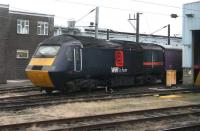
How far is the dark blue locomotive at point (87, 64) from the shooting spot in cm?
2305

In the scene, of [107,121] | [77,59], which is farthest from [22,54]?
[107,121]

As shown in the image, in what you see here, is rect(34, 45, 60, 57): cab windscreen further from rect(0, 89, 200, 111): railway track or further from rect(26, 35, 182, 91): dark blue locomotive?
rect(0, 89, 200, 111): railway track

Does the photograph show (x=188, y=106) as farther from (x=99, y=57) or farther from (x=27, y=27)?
(x=27, y=27)

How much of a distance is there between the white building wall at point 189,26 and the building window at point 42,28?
19641 mm

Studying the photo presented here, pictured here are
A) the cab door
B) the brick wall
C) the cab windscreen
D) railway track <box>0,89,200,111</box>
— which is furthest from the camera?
the brick wall

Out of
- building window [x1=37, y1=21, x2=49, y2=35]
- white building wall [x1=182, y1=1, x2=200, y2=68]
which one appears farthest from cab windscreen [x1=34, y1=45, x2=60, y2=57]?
building window [x1=37, y1=21, x2=49, y2=35]

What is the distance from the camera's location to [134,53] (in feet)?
94.5

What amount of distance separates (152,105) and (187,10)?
14.4 meters

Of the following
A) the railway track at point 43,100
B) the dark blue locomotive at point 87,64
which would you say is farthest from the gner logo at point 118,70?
the railway track at point 43,100

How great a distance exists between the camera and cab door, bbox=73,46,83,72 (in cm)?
2361

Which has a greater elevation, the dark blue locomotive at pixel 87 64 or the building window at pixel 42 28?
the building window at pixel 42 28

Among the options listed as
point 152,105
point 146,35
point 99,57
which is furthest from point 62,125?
point 146,35

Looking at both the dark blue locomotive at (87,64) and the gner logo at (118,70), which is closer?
the dark blue locomotive at (87,64)

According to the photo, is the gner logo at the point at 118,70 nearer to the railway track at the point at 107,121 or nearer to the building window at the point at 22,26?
the railway track at the point at 107,121
